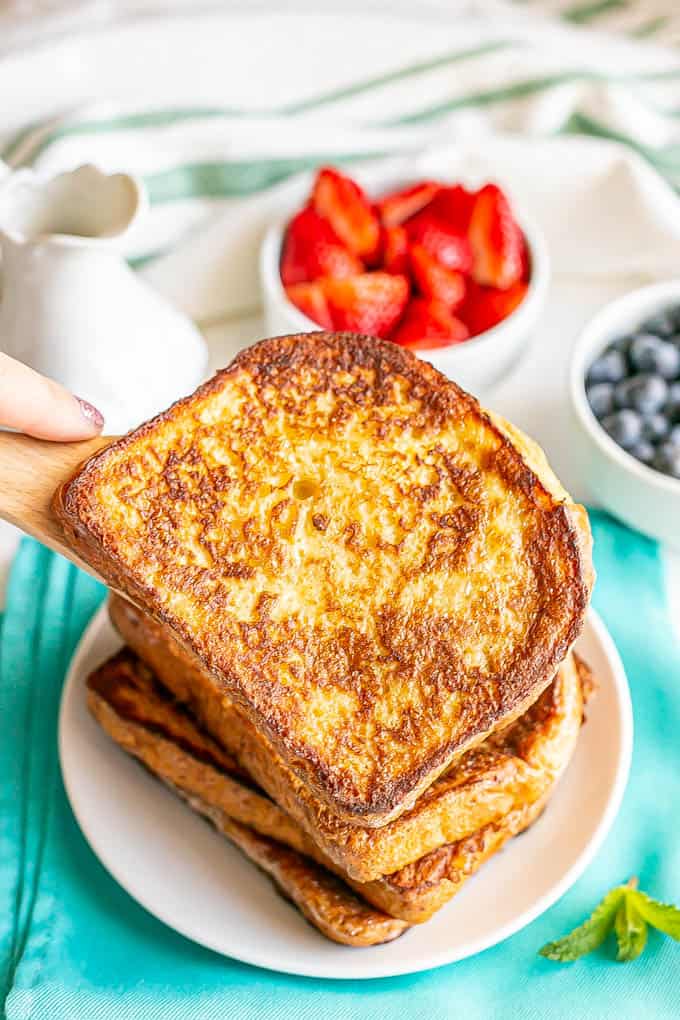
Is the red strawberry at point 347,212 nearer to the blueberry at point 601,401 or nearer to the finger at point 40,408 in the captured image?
the blueberry at point 601,401

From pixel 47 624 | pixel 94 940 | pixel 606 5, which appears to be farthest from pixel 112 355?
pixel 606 5

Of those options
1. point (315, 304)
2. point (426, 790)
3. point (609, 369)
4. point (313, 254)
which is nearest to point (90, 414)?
point (426, 790)

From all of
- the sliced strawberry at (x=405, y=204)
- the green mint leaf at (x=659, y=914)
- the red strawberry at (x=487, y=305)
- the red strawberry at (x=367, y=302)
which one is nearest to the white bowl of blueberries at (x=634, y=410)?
the red strawberry at (x=487, y=305)

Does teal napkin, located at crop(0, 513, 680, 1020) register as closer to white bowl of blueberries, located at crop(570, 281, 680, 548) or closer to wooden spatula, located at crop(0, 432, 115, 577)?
white bowl of blueberries, located at crop(570, 281, 680, 548)

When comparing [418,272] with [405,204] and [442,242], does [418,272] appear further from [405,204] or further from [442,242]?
[405,204]

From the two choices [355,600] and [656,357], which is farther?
[656,357]

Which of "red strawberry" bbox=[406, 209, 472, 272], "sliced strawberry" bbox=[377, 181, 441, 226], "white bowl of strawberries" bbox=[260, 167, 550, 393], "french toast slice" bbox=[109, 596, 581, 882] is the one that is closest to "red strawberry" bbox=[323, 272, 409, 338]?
"white bowl of strawberries" bbox=[260, 167, 550, 393]
